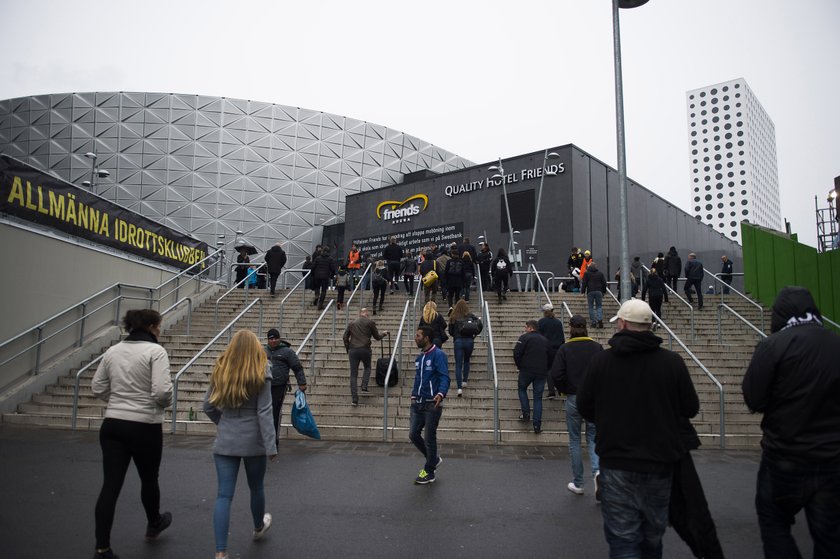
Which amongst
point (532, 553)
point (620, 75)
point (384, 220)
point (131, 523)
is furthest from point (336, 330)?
point (384, 220)

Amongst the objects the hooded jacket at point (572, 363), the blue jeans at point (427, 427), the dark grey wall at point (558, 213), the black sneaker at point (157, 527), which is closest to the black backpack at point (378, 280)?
the blue jeans at point (427, 427)

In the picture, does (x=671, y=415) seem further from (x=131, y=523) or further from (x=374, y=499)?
(x=131, y=523)

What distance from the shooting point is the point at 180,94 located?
44469 millimetres

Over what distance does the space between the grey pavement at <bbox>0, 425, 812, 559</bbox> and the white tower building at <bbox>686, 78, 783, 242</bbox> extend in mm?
127487

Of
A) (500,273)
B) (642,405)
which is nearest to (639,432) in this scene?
(642,405)

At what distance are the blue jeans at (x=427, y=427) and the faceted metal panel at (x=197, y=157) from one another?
39.5 m

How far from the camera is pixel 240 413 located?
3.81 meters

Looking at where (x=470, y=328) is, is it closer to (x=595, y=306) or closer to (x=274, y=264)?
(x=595, y=306)

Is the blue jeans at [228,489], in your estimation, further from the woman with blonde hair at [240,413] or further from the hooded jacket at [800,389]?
the hooded jacket at [800,389]

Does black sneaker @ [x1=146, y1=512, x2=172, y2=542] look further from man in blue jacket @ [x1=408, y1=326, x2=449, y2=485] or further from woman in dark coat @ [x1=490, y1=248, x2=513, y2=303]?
woman in dark coat @ [x1=490, y1=248, x2=513, y2=303]

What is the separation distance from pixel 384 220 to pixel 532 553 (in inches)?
1129

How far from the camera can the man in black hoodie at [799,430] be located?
111 inches

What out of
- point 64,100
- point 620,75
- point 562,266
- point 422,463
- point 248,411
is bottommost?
point 422,463

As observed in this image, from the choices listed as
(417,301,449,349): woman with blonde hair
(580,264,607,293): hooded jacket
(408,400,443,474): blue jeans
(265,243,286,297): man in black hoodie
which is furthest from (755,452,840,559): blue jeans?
(265,243,286,297): man in black hoodie
